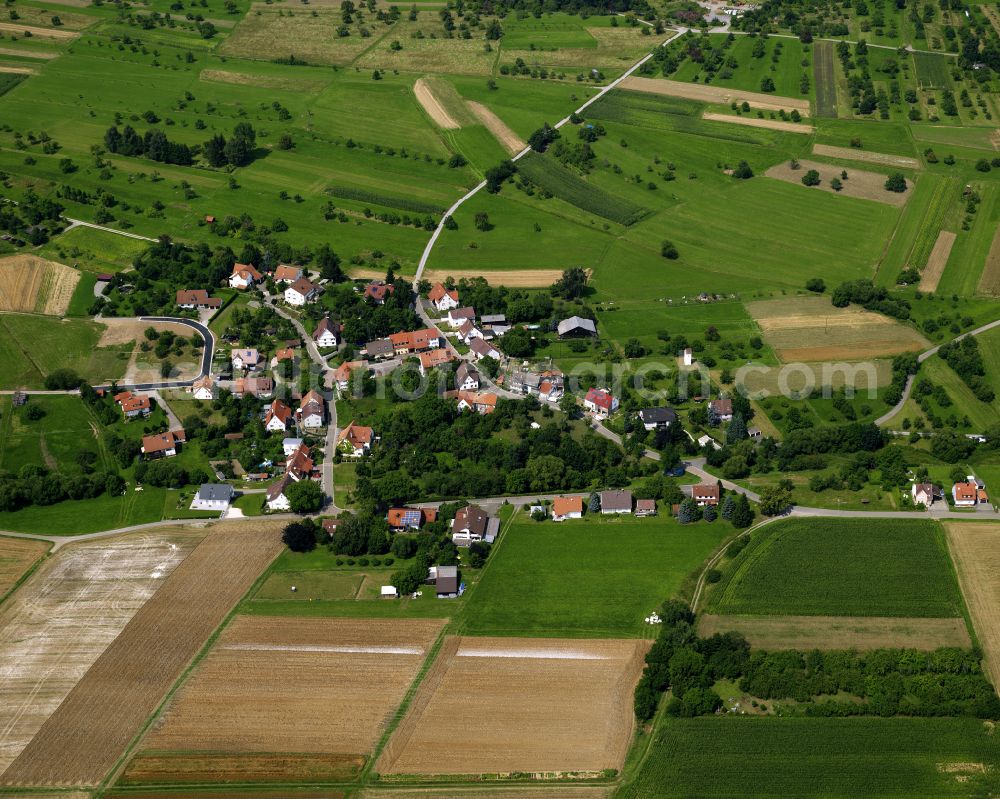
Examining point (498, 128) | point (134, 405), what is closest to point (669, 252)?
point (498, 128)

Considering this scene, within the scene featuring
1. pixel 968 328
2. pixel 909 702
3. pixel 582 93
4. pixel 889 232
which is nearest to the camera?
pixel 909 702

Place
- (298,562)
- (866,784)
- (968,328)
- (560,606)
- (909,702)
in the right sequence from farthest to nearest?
(968,328) < (298,562) < (560,606) < (909,702) < (866,784)

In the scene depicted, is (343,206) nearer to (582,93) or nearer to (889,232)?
(582,93)

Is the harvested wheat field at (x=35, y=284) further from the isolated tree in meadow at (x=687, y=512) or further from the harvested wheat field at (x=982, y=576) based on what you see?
the harvested wheat field at (x=982, y=576)

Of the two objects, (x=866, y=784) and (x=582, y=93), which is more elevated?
(x=582, y=93)

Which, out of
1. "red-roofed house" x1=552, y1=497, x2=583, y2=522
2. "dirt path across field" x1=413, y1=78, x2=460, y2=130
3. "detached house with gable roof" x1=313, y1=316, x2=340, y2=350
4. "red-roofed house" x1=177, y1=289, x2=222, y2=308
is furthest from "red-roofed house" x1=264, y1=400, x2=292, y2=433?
"dirt path across field" x1=413, y1=78, x2=460, y2=130

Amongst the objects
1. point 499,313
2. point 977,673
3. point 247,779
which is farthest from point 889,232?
Answer: point 247,779

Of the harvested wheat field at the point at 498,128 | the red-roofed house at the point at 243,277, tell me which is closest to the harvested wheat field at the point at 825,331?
the harvested wheat field at the point at 498,128

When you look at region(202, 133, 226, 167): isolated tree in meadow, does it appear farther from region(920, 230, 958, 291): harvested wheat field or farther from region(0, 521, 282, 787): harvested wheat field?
region(920, 230, 958, 291): harvested wheat field
